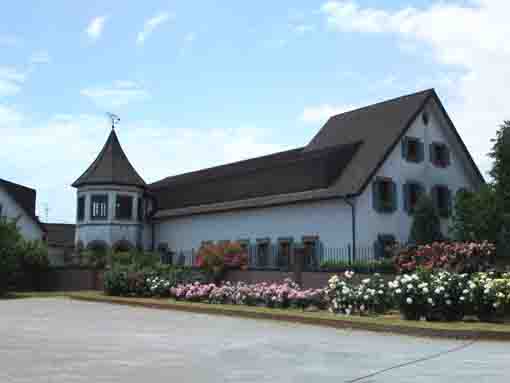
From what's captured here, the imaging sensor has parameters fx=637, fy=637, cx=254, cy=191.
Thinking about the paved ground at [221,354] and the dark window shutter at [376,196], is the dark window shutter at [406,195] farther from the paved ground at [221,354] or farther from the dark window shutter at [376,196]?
the paved ground at [221,354]

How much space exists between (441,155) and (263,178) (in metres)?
9.01

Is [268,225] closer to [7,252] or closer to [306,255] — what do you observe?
[306,255]

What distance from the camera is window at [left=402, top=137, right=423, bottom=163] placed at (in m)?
30.0

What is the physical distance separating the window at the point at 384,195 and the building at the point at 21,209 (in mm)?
21589

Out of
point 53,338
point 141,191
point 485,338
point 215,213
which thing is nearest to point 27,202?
point 141,191

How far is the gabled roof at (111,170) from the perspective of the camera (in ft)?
123

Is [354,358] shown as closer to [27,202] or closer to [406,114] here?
[406,114]

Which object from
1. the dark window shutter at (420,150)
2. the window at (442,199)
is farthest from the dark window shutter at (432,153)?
the window at (442,199)

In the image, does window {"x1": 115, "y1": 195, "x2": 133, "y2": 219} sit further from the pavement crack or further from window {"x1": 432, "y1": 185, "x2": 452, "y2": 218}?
the pavement crack

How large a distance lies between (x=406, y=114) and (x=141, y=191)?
56.3ft

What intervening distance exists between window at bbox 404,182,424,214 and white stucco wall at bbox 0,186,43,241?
73.8 ft

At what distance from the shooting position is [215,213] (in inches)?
1348

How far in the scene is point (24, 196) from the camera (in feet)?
142

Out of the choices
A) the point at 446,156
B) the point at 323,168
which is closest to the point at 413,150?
the point at 446,156
